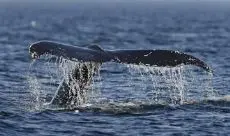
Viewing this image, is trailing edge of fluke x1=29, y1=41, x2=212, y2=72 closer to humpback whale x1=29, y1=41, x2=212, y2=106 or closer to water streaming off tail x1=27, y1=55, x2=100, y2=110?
humpback whale x1=29, y1=41, x2=212, y2=106

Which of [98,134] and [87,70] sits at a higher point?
[87,70]

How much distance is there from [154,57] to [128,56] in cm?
45

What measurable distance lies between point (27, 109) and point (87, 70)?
1.77 metres

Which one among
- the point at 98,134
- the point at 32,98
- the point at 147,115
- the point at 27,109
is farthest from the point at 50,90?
the point at 98,134

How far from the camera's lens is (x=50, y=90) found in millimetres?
18906

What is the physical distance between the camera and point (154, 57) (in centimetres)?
1344

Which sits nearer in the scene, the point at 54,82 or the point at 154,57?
the point at 154,57

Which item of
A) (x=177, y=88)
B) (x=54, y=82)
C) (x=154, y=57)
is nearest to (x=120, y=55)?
(x=154, y=57)

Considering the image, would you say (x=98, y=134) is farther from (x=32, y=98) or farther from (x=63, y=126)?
(x=32, y=98)

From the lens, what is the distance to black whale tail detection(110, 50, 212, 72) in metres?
13.3

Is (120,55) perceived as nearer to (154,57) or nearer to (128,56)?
(128,56)

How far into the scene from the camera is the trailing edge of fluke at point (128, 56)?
42.9ft

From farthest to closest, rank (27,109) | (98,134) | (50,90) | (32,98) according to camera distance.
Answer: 1. (50,90)
2. (32,98)
3. (27,109)
4. (98,134)

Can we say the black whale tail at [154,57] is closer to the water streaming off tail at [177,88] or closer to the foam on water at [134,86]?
the foam on water at [134,86]
